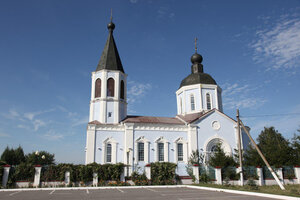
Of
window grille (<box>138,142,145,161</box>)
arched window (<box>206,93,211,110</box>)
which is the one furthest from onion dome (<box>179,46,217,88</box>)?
window grille (<box>138,142,145,161</box>)

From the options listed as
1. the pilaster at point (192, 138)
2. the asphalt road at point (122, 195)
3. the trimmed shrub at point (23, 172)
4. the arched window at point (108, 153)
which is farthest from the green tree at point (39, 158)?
the asphalt road at point (122, 195)

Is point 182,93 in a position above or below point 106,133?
above

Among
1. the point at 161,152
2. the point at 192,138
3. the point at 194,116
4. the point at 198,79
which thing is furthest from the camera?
the point at 198,79

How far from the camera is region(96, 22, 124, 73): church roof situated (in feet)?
96.9

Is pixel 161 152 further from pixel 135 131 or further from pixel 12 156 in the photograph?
pixel 12 156

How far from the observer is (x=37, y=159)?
45406 millimetres

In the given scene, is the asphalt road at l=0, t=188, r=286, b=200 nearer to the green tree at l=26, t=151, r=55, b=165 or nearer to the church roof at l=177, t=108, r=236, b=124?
the church roof at l=177, t=108, r=236, b=124

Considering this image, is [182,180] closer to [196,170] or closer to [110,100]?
[196,170]

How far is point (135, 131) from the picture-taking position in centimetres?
2702

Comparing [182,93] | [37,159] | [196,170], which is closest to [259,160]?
[196,170]

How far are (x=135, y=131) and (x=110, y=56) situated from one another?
33.8 ft

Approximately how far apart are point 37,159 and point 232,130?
36.4 meters

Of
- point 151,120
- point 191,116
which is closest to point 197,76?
point 191,116

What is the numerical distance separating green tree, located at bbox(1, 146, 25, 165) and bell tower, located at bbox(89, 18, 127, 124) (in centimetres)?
2777
